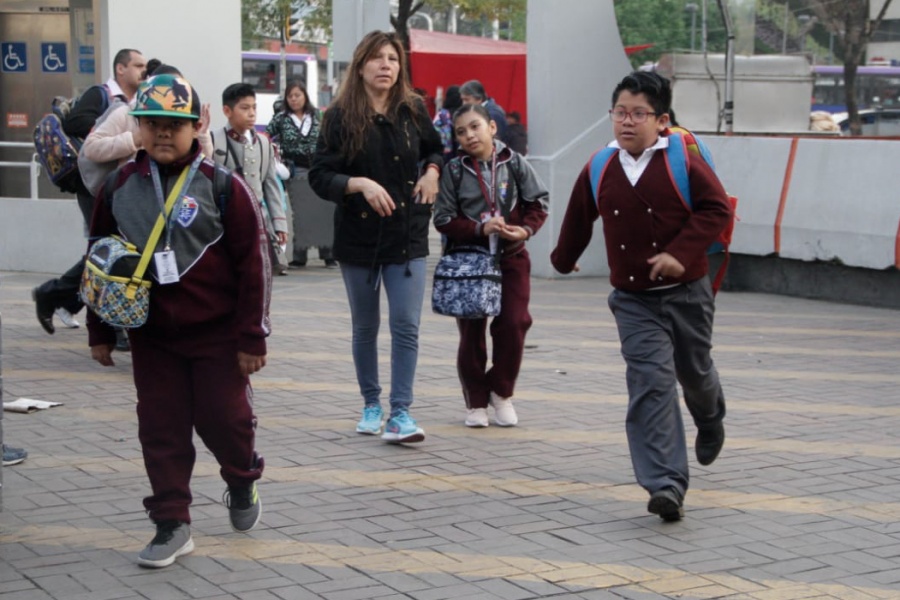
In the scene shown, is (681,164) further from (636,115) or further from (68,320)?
(68,320)

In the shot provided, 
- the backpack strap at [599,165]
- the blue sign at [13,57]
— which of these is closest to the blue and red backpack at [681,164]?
the backpack strap at [599,165]

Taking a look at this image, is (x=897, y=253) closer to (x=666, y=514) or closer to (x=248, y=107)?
(x=248, y=107)

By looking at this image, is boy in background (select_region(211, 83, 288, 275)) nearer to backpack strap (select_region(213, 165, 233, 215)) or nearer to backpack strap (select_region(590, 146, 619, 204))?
backpack strap (select_region(590, 146, 619, 204))

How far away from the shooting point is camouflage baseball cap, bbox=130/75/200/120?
486cm

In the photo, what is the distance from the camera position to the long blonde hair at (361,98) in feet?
22.1

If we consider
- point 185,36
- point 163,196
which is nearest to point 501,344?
point 163,196

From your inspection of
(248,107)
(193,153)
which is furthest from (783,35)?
(193,153)

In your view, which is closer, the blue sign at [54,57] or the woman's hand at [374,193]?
the woman's hand at [374,193]

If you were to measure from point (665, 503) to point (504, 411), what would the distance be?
1968 mm

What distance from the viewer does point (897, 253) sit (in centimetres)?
1134

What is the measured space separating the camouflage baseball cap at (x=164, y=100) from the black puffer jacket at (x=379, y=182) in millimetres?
1789

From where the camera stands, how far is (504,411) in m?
7.29

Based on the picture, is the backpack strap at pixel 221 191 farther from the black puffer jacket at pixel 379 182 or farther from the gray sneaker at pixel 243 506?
the black puffer jacket at pixel 379 182

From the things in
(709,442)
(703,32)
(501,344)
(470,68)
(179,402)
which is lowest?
(709,442)
